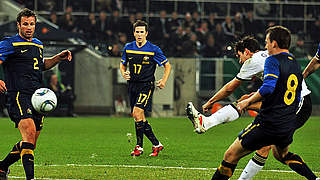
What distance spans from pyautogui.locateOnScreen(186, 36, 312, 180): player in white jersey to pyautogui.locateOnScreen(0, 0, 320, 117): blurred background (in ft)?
53.1

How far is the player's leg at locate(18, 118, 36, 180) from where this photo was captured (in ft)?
26.7

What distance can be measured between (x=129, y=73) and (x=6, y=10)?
58.7 feet

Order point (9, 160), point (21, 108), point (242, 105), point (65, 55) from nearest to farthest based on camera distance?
1. point (242, 105)
2. point (21, 108)
3. point (9, 160)
4. point (65, 55)

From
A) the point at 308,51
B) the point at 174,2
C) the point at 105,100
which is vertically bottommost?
the point at 105,100

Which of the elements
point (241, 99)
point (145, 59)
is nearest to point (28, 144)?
point (241, 99)

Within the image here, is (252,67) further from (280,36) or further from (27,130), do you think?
(27,130)

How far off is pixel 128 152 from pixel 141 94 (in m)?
1.31

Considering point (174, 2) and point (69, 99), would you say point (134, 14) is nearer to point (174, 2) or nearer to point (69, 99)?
point (174, 2)

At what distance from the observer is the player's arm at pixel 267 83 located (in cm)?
687

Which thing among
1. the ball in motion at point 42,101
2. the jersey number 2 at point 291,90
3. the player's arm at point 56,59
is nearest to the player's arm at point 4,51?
the ball in motion at point 42,101

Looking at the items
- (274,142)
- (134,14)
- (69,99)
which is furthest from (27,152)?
(134,14)

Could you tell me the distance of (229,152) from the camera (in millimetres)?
7426

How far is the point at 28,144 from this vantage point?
823cm

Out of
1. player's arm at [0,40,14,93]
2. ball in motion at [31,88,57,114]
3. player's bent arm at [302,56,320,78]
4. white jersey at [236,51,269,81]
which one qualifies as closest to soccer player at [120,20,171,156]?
player's bent arm at [302,56,320,78]
